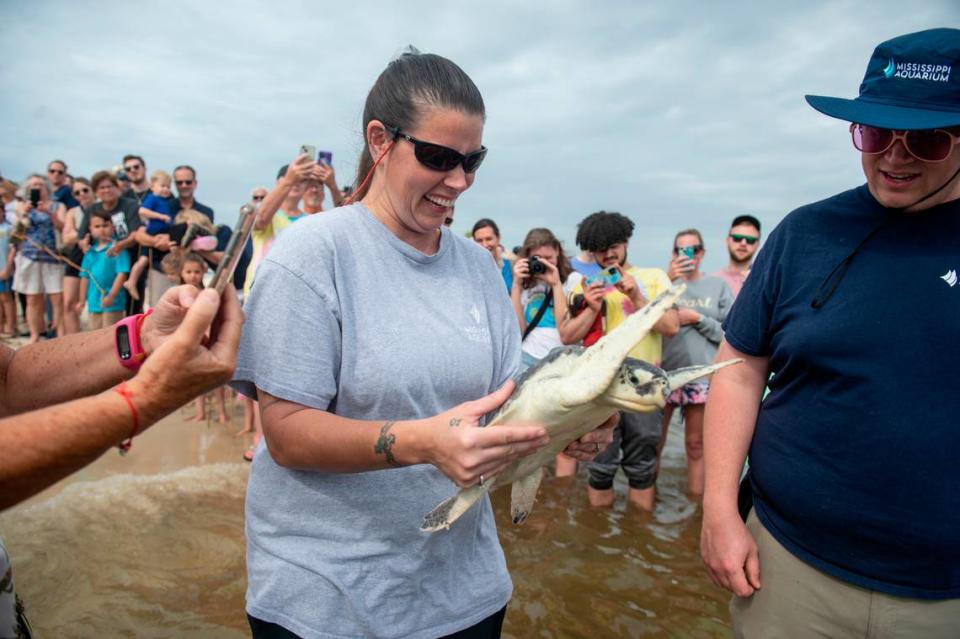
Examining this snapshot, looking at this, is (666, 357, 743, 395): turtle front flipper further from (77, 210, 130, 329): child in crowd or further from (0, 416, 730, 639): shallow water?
(77, 210, 130, 329): child in crowd

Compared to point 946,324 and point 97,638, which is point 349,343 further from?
point 97,638

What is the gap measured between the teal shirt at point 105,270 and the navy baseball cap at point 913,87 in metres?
8.34

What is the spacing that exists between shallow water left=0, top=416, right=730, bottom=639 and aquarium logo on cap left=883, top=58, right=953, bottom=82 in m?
3.05

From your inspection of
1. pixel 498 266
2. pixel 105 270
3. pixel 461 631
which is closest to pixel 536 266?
pixel 498 266

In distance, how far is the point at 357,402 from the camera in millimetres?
1488

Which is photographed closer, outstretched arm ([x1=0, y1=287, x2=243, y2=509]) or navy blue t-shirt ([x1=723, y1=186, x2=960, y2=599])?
→ outstretched arm ([x1=0, y1=287, x2=243, y2=509])

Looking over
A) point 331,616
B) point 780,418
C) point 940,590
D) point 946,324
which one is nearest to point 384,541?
point 331,616

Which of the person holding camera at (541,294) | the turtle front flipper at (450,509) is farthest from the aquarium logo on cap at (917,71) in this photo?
the person holding camera at (541,294)

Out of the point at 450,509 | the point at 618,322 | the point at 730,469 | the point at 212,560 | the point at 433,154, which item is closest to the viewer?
the point at 450,509

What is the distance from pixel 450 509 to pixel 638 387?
0.56 m

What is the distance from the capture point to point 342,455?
54.4 inches

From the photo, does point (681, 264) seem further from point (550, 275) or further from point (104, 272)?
point (104, 272)

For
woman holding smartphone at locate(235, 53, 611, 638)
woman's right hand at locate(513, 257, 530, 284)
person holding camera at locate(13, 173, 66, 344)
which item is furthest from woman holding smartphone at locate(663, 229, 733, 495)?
person holding camera at locate(13, 173, 66, 344)

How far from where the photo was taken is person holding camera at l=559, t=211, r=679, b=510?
4.64m
